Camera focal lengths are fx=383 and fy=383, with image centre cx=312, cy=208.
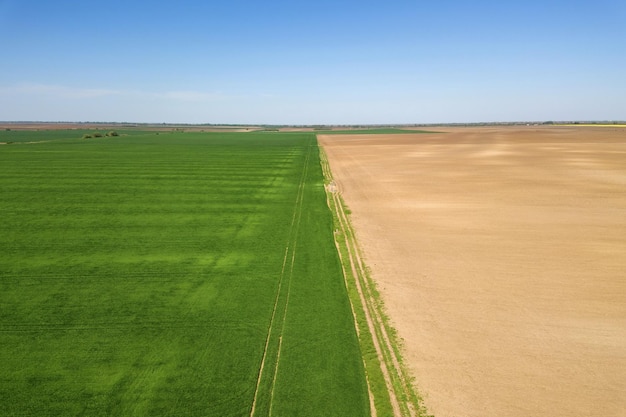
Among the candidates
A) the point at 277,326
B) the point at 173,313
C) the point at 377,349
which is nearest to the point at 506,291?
the point at 377,349

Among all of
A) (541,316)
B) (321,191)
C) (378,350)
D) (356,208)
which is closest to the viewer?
(378,350)

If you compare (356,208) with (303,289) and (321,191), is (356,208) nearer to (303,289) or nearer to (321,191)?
(321,191)

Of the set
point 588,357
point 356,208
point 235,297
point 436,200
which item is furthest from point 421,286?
point 436,200

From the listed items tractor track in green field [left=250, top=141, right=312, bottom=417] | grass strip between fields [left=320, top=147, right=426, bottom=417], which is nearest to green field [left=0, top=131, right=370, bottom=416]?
tractor track in green field [left=250, top=141, right=312, bottom=417]

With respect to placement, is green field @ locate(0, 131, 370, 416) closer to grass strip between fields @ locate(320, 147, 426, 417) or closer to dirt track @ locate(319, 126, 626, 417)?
grass strip between fields @ locate(320, 147, 426, 417)

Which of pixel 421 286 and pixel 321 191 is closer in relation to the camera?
pixel 421 286

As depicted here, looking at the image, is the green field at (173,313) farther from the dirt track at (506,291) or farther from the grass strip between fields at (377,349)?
the dirt track at (506,291)

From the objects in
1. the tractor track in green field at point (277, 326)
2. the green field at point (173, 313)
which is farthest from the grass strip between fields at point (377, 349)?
the tractor track in green field at point (277, 326)
